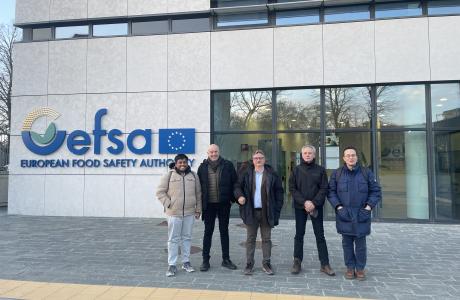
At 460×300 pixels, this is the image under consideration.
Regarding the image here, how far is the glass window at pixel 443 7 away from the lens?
32.2 feet

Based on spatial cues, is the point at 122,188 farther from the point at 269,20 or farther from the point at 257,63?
the point at 269,20

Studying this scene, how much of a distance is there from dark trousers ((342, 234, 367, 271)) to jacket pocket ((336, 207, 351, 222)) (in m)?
0.27

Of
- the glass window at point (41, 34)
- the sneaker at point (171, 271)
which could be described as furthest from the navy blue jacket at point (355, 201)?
the glass window at point (41, 34)

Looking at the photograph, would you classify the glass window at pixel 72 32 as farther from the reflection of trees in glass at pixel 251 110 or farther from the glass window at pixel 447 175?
Result: the glass window at pixel 447 175

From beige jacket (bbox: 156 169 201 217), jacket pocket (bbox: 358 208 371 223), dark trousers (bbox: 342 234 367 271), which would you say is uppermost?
beige jacket (bbox: 156 169 201 217)

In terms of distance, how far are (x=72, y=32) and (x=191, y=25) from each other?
3.91 meters

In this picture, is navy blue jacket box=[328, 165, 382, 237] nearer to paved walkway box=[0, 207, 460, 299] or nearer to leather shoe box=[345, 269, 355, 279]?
leather shoe box=[345, 269, 355, 279]

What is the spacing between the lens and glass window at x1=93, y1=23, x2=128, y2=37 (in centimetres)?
1145

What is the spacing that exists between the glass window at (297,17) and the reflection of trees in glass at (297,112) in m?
2.05

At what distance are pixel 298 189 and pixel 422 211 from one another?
6068 mm

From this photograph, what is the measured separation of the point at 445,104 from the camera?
9.84m

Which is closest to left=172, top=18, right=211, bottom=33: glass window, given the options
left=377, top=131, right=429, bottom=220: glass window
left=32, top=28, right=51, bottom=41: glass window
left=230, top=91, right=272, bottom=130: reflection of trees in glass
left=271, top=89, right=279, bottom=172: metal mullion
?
left=230, top=91, right=272, bottom=130: reflection of trees in glass

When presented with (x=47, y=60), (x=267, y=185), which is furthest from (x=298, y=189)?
(x=47, y=60)

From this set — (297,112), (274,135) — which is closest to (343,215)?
(274,135)
